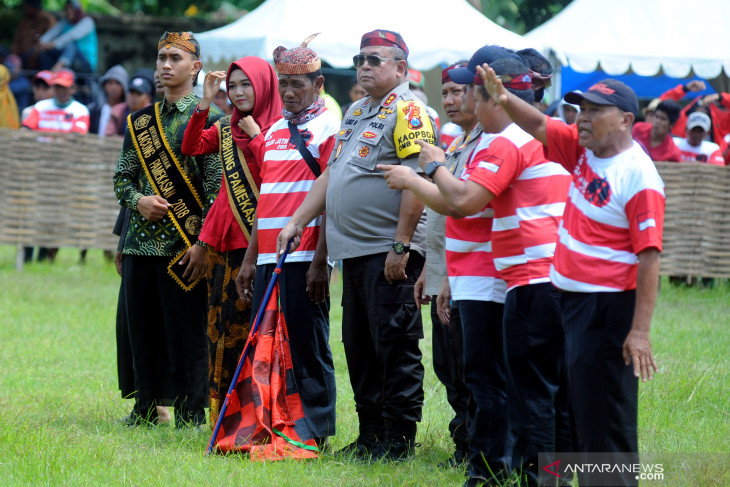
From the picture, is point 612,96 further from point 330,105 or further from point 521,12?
point 521,12

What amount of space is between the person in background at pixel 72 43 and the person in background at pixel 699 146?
33.8ft


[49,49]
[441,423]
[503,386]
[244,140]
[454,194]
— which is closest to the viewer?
[454,194]

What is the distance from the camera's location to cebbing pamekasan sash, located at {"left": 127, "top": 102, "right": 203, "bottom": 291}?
251 inches

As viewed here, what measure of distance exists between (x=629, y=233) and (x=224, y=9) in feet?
77.0

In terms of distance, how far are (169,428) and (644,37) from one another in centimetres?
1056

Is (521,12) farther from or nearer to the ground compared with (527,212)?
farther from the ground

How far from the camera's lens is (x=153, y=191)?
6.43 metres

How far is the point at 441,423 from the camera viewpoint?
6.52m

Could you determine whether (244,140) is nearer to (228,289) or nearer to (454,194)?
(228,289)

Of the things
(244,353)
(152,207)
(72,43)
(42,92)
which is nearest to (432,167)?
(244,353)

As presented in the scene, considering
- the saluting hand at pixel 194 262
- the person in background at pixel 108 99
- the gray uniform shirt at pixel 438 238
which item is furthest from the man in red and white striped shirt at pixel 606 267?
the person in background at pixel 108 99

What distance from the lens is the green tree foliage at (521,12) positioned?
830 inches

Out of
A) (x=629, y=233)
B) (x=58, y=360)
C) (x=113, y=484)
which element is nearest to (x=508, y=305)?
(x=629, y=233)

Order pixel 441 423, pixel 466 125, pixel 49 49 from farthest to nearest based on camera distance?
pixel 49 49 → pixel 441 423 → pixel 466 125
